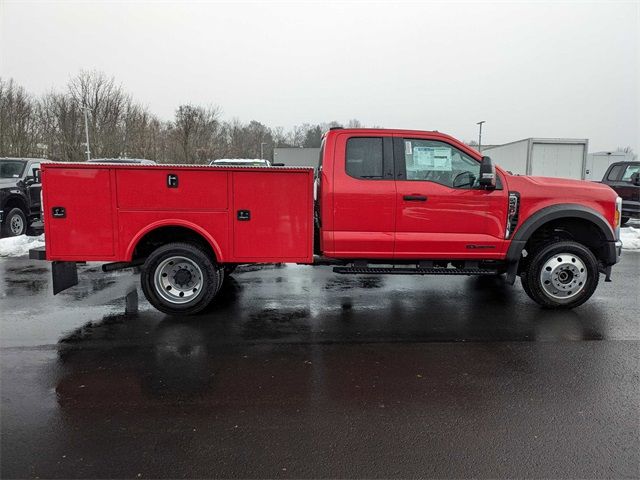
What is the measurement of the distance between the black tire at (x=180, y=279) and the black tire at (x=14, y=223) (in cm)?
935

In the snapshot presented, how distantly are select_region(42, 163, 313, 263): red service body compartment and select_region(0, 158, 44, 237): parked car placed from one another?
8142mm

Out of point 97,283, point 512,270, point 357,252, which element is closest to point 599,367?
point 512,270

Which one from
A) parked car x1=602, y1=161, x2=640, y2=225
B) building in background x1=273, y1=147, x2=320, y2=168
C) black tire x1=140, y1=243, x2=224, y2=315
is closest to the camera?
black tire x1=140, y1=243, x2=224, y2=315

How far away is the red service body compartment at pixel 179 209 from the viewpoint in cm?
551

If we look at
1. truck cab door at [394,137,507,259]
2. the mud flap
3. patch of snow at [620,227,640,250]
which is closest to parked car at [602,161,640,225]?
patch of snow at [620,227,640,250]

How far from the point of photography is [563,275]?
617 centimetres

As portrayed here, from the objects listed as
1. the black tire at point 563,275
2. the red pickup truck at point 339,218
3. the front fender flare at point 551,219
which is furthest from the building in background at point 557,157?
the red pickup truck at point 339,218

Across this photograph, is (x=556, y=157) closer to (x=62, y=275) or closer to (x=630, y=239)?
(x=630, y=239)

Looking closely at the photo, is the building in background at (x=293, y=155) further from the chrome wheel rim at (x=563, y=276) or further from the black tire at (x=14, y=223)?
the chrome wheel rim at (x=563, y=276)

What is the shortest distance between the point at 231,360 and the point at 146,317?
74.1 inches

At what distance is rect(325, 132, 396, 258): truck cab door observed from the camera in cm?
589

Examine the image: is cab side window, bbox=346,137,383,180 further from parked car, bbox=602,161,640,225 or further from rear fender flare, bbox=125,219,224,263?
parked car, bbox=602,161,640,225

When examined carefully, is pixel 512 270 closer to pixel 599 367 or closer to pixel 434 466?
pixel 599 367

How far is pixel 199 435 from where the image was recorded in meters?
3.22
